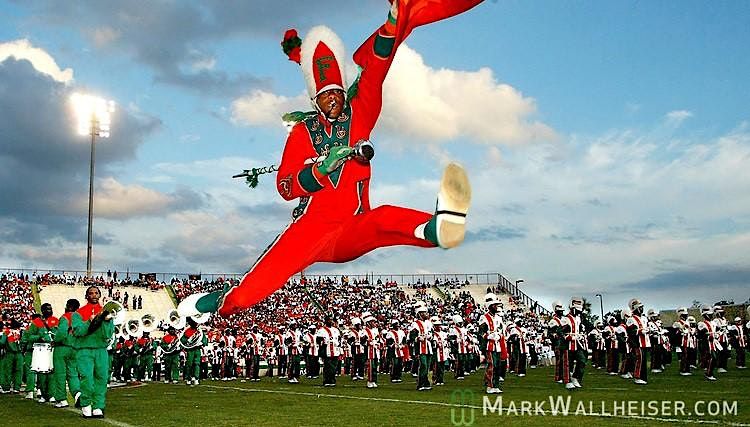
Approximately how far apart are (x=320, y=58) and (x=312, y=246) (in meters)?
→ 1.60

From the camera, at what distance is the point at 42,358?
15.9 m

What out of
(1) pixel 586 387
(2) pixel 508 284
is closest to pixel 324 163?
(1) pixel 586 387

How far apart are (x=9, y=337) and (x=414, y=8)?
16405 millimetres

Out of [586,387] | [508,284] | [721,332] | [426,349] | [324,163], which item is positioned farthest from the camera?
[508,284]

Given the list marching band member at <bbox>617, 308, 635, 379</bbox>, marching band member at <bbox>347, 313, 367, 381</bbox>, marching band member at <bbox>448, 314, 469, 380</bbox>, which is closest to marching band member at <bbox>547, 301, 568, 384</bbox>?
marching band member at <bbox>617, 308, 635, 379</bbox>

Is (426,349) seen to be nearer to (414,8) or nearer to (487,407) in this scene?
(487,407)

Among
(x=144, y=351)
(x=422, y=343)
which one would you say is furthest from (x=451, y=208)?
(x=144, y=351)

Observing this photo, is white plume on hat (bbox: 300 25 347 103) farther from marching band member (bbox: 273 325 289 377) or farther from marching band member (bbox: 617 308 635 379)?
marching band member (bbox: 273 325 289 377)

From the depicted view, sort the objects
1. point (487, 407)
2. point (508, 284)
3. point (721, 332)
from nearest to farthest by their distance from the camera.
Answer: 1. point (487, 407)
2. point (721, 332)
3. point (508, 284)

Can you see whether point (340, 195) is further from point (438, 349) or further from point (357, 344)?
point (357, 344)

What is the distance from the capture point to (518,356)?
27781 millimetres

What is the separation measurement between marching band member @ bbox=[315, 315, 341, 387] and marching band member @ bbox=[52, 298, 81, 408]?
8893mm

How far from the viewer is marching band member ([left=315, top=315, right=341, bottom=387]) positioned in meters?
23.9

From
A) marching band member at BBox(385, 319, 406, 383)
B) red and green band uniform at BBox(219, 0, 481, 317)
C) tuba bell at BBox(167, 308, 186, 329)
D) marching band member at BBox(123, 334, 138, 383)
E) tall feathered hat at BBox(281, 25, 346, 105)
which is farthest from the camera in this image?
marching band member at BBox(123, 334, 138, 383)
